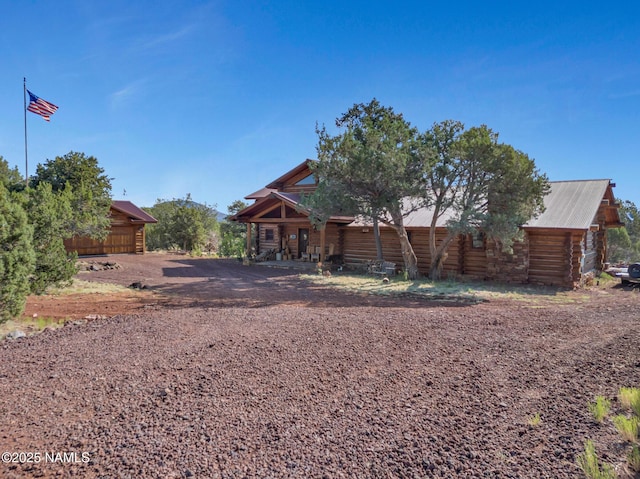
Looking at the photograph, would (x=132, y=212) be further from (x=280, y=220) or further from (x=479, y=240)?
(x=479, y=240)

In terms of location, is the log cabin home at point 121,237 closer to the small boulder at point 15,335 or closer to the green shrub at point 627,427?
the small boulder at point 15,335

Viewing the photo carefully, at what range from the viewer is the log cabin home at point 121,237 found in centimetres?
2566

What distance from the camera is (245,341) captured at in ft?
21.3

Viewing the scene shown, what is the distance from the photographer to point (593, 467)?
2893 mm

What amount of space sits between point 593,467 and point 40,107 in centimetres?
2341

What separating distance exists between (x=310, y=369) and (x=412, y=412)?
64.9 inches

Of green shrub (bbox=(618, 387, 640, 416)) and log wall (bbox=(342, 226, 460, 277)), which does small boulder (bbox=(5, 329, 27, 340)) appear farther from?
log wall (bbox=(342, 226, 460, 277))

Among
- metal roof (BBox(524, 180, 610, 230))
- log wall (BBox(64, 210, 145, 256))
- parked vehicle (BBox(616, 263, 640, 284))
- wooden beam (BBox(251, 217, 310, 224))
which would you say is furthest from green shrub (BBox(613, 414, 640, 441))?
log wall (BBox(64, 210, 145, 256))

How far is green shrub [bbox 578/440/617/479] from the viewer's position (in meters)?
2.87

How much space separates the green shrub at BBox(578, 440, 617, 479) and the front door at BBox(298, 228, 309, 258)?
20.3m

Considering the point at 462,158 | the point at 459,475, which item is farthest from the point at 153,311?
the point at 462,158

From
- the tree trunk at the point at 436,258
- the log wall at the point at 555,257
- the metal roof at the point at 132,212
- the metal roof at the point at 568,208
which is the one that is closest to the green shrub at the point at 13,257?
the metal roof at the point at 568,208

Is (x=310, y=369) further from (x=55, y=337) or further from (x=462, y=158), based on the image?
(x=462, y=158)

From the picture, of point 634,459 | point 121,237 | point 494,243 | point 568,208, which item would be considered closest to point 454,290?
point 494,243
